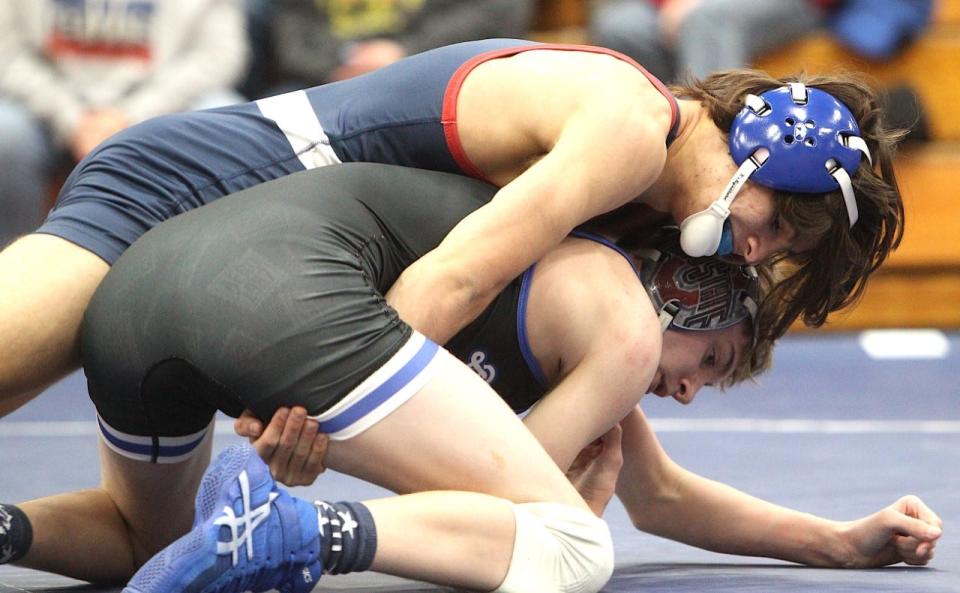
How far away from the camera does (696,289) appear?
260 centimetres

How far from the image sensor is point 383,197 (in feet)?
7.65

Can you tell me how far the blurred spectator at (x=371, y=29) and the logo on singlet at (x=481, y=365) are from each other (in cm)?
348

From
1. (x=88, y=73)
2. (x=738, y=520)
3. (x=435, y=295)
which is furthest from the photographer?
(x=88, y=73)

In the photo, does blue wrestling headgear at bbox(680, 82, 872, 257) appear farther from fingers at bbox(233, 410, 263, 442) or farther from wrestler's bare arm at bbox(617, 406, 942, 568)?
fingers at bbox(233, 410, 263, 442)

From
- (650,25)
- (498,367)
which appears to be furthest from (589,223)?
(650,25)

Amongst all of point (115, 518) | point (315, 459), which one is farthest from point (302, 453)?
point (115, 518)

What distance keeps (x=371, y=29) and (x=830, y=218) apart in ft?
11.9

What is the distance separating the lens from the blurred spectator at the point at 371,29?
587 cm

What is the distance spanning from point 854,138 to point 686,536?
0.76 meters

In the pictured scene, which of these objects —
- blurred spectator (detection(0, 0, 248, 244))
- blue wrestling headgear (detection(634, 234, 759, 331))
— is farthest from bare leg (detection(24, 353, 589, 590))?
blurred spectator (detection(0, 0, 248, 244))

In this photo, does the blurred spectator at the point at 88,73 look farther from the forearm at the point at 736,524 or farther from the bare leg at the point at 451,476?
the bare leg at the point at 451,476

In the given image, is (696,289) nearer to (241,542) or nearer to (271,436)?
(271,436)

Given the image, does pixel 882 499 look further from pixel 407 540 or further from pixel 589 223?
pixel 407 540

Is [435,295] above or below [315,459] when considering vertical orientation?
above
